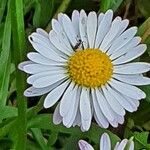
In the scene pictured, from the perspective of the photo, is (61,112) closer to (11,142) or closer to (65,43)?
(65,43)

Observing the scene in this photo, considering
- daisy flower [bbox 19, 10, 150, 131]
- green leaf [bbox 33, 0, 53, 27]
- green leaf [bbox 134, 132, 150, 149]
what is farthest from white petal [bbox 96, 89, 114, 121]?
green leaf [bbox 33, 0, 53, 27]

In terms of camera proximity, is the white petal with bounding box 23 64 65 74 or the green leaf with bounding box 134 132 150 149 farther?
the green leaf with bounding box 134 132 150 149

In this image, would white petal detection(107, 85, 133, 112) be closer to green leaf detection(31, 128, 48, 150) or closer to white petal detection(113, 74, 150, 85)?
white petal detection(113, 74, 150, 85)

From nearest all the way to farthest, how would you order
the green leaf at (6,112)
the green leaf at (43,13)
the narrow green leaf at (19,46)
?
1. the narrow green leaf at (19,46)
2. the green leaf at (6,112)
3. the green leaf at (43,13)

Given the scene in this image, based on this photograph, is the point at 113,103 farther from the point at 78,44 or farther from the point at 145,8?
the point at 145,8

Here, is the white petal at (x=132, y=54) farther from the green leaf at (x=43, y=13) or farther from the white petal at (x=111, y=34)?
the green leaf at (x=43, y=13)

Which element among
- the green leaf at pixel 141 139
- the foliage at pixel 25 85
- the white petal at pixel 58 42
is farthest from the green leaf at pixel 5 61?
the green leaf at pixel 141 139
